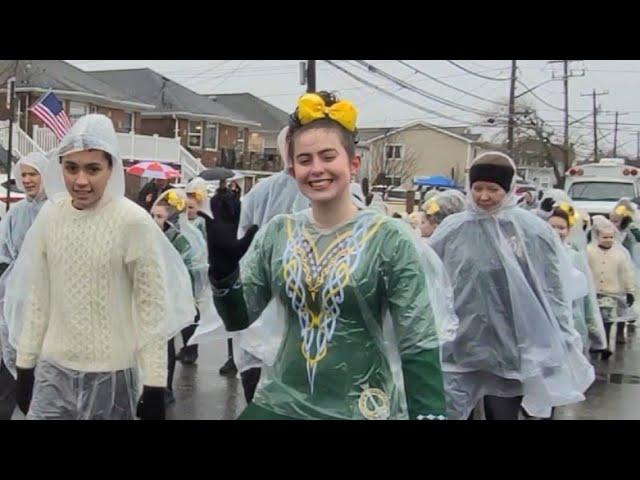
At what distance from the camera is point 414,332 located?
8.19 ft

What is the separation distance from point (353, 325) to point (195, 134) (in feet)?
137

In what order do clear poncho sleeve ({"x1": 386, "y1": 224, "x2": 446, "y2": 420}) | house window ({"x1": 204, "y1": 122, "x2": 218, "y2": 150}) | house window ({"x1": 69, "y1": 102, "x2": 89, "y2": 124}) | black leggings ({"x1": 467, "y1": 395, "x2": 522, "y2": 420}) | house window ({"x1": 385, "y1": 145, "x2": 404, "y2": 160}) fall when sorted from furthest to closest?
1. house window ({"x1": 385, "y1": 145, "x2": 404, "y2": 160})
2. house window ({"x1": 204, "y1": 122, "x2": 218, "y2": 150})
3. house window ({"x1": 69, "y1": 102, "x2": 89, "y2": 124})
4. black leggings ({"x1": 467, "y1": 395, "x2": 522, "y2": 420})
5. clear poncho sleeve ({"x1": 386, "y1": 224, "x2": 446, "y2": 420})

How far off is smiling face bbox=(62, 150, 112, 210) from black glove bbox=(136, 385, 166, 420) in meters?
0.75

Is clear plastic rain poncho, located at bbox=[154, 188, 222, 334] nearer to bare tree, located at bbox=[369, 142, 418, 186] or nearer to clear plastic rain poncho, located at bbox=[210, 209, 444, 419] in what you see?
clear plastic rain poncho, located at bbox=[210, 209, 444, 419]

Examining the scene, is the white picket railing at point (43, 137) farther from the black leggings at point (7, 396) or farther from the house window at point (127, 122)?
the black leggings at point (7, 396)

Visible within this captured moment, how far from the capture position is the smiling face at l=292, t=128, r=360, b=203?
259 cm

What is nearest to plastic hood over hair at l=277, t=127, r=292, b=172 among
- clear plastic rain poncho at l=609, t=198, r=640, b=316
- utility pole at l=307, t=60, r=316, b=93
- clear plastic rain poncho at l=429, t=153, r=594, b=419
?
clear plastic rain poncho at l=429, t=153, r=594, b=419

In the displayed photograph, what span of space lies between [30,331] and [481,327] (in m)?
2.42

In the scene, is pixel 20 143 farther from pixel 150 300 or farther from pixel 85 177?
pixel 150 300

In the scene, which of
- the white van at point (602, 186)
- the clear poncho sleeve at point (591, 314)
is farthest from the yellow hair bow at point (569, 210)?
the white van at point (602, 186)

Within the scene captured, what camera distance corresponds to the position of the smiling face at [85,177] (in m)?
3.27

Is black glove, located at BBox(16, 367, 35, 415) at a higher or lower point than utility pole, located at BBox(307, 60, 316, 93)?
lower

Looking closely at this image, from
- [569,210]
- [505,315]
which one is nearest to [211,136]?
[569,210]

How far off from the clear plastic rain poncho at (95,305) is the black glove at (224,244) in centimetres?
77
